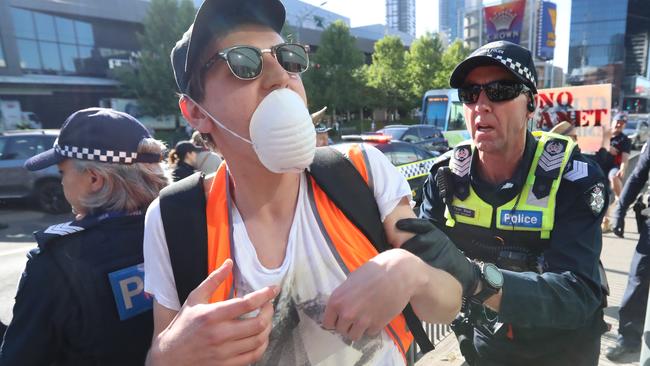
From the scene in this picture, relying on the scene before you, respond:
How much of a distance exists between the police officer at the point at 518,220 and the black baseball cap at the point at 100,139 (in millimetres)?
1630

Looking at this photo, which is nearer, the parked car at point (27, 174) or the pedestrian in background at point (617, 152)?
the pedestrian in background at point (617, 152)

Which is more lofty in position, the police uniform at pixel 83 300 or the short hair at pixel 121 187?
the short hair at pixel 121 187

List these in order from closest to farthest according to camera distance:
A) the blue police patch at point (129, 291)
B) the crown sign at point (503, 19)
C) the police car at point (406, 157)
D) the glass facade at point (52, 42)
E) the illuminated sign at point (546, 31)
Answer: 1. the blue police patch at point (129, 291)
2. the police car at point (406, 157)
3. the glass facade at point (52, 42)
4. the crown sign at point (503, 19)
5. the illuminated sign at point (546, 31)

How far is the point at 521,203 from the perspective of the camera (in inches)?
72.3

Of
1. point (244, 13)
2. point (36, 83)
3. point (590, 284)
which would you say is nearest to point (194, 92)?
point (244, 13)

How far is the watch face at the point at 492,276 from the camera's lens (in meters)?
1.28

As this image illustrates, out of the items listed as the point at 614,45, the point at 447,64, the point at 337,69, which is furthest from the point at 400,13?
the point at 337,69

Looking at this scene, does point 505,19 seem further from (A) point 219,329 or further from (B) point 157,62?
(A) point 219,329

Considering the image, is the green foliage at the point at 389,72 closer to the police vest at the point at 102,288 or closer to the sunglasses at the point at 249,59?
the police vest at the point at 102,288

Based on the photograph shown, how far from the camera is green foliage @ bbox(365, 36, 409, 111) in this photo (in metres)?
34.4

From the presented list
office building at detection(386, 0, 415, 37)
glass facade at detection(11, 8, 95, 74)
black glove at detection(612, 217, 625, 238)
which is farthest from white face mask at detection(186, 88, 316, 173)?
office building at detection(386, 0, 415, 37)

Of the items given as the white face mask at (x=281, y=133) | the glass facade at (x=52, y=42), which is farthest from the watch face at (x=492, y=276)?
the glass facade at (x=52, y=42)

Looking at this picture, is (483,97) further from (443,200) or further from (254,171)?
(254,171)

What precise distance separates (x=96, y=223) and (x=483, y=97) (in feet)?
6.29
